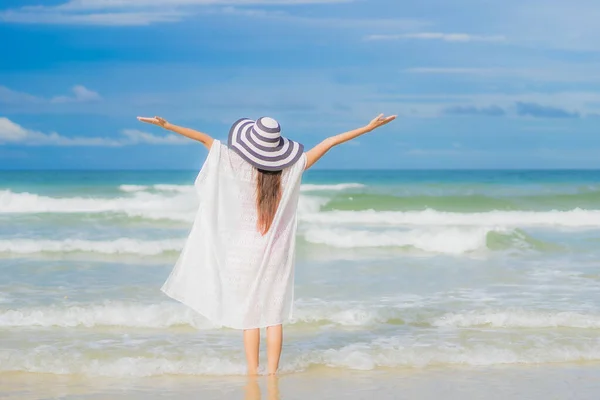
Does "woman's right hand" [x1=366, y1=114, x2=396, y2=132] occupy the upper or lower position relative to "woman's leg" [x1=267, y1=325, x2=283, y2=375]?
upper

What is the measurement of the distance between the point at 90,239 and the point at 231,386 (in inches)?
388

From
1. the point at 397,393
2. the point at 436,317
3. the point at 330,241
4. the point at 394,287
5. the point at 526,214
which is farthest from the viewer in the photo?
the point at 526,214

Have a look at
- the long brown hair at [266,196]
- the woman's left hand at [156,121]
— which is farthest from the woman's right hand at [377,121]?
the woman's left hand at [156,121]

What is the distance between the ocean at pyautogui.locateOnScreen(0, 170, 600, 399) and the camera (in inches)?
227

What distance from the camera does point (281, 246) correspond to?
538 cm

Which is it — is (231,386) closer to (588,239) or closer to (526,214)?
(588,239)

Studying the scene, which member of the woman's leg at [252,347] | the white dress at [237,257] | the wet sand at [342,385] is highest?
the white dress at [237,257]

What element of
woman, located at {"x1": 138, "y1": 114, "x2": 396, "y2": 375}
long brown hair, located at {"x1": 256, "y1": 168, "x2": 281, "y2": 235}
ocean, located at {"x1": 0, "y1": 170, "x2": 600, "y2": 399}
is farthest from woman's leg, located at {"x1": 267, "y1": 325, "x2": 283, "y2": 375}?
long brown hair, located at {"x1": 256, "y1": 168, "x2": 281, "y2": 235}

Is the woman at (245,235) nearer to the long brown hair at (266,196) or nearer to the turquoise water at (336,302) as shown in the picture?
the long brown hair at (266,196)

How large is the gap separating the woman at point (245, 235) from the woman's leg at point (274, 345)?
0.05 ft

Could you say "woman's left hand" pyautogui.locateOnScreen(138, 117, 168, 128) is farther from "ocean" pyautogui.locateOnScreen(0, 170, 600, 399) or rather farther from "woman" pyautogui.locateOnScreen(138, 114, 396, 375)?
"ocean" pyautogui.locateOnScreen(0, 170, 600, 399)

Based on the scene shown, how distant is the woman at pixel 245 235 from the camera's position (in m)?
5.24

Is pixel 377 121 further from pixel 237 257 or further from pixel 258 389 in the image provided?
pixel 258 389

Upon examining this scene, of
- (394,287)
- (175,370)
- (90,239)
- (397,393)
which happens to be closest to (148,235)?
(90,239)
